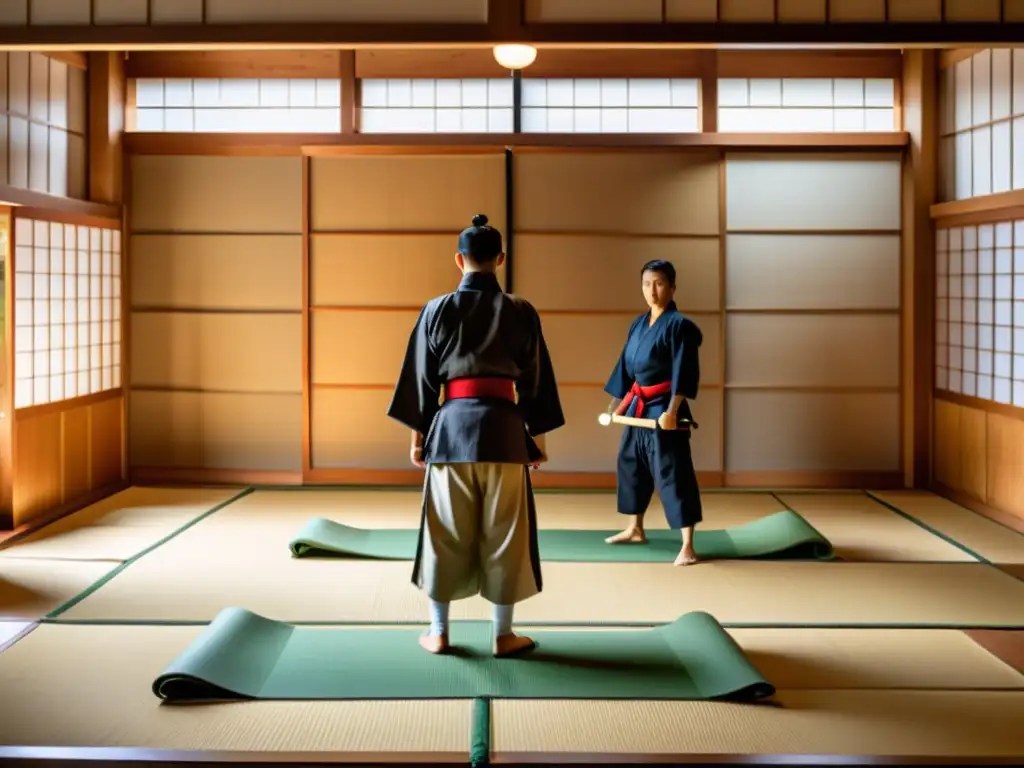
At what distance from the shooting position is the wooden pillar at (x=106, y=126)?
19.6 ft

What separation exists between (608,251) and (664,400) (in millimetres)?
2025

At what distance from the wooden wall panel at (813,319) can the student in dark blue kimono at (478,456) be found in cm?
339

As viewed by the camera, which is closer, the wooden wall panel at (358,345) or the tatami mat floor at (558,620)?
the tatami mat floor at (558,620)

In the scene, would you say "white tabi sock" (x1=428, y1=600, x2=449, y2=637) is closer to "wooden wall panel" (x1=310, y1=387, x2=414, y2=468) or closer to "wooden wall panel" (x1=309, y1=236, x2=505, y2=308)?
"wooden wall panel" (x1=310, y1=387, x2=414, y2=468)

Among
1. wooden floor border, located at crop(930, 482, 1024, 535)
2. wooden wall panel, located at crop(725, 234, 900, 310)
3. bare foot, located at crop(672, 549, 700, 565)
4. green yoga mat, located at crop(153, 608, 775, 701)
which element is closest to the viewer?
green yoga mat, located at crop(153, 608, 775, 701)

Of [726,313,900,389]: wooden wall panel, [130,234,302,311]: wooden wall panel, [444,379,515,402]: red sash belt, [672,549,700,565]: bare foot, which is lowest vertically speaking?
[672,549,700,565]: bare foot

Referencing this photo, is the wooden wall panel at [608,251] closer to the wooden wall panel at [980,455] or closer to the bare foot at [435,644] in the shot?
the wooden wall panel at [980,455]

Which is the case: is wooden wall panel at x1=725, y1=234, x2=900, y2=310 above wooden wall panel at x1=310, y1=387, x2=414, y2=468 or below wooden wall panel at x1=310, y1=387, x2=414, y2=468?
above

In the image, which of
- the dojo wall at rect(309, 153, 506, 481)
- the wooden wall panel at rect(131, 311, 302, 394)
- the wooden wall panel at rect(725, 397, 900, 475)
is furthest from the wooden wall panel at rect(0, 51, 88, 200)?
the wooden wall panel at rect(725, 397, 900, 475)

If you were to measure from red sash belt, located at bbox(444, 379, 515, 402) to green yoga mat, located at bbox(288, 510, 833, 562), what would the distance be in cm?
134

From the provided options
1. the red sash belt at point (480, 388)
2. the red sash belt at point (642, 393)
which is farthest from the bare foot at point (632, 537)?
the red sash belt at point (480, 388)

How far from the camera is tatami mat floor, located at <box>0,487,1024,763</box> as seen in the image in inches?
99.0

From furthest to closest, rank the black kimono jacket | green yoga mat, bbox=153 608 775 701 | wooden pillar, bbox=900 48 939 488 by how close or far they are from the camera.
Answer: wooden pillar, bbox=900 48 939 488
the black kimono jacket
green yoga mat, bbox=153 608 775 701

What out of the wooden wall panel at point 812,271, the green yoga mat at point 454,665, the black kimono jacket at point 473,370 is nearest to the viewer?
the green yoga mat at point 454,665
